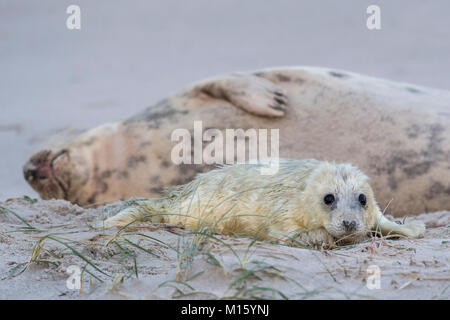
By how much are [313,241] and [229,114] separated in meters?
2.42

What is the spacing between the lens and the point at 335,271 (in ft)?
7.55

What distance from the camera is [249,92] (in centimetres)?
520

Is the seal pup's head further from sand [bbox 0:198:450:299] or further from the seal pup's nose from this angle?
sand [bbox 0:198:450:299]

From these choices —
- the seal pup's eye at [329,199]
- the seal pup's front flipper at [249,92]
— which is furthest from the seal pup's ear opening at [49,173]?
the seal pup's eye at [329,199]

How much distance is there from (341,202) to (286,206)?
0.88 ft

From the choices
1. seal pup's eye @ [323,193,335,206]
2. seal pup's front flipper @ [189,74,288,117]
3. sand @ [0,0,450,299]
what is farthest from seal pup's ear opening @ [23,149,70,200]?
seal pup's eye @ [323,193,335,206]

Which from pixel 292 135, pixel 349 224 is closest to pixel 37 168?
pixel 292 135

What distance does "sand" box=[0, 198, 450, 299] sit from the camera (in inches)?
83.3

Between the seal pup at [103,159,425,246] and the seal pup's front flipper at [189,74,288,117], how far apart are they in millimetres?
1681

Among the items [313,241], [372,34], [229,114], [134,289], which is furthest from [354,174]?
[372,34]

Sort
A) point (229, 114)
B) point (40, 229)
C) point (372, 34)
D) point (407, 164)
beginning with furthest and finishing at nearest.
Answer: point (372, 34) → point (229, 114) → point (407, 164) → point (40, 229)

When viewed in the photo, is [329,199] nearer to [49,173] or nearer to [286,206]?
[286,206]
